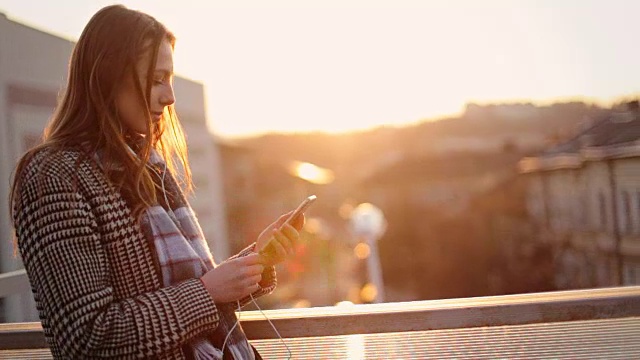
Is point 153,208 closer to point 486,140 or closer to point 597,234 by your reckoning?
point 597,234

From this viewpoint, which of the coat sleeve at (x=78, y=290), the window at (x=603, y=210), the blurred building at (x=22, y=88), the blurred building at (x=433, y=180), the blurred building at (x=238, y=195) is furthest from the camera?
the blurred building at (x=433, y=180)

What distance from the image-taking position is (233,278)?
4.26ft

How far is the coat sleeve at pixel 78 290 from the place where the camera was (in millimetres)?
1169

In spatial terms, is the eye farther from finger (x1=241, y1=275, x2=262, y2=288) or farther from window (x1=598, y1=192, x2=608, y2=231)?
window (x1=598, y1=192, x2=608, y2=231)

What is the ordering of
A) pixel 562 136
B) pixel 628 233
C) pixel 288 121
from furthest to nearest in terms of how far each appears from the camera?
pixel 288 121, pixel 562 136, pixel 628 233

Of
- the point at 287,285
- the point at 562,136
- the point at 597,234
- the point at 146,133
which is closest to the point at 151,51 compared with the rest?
the point at 146,133

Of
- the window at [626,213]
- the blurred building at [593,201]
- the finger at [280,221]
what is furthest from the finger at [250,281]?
the window at [626,213]

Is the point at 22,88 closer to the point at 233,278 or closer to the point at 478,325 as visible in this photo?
the point at 478,325

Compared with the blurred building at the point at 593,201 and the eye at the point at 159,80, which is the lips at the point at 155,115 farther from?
the blurred building at the point at 593,201

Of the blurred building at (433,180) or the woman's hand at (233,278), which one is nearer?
Answer: the woman's hand at (233,278)

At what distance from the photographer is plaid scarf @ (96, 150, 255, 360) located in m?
1.27

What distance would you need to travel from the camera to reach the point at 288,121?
48.5 metres

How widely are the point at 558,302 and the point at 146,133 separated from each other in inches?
36.7

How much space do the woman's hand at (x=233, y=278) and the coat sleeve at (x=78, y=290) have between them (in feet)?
0.23
